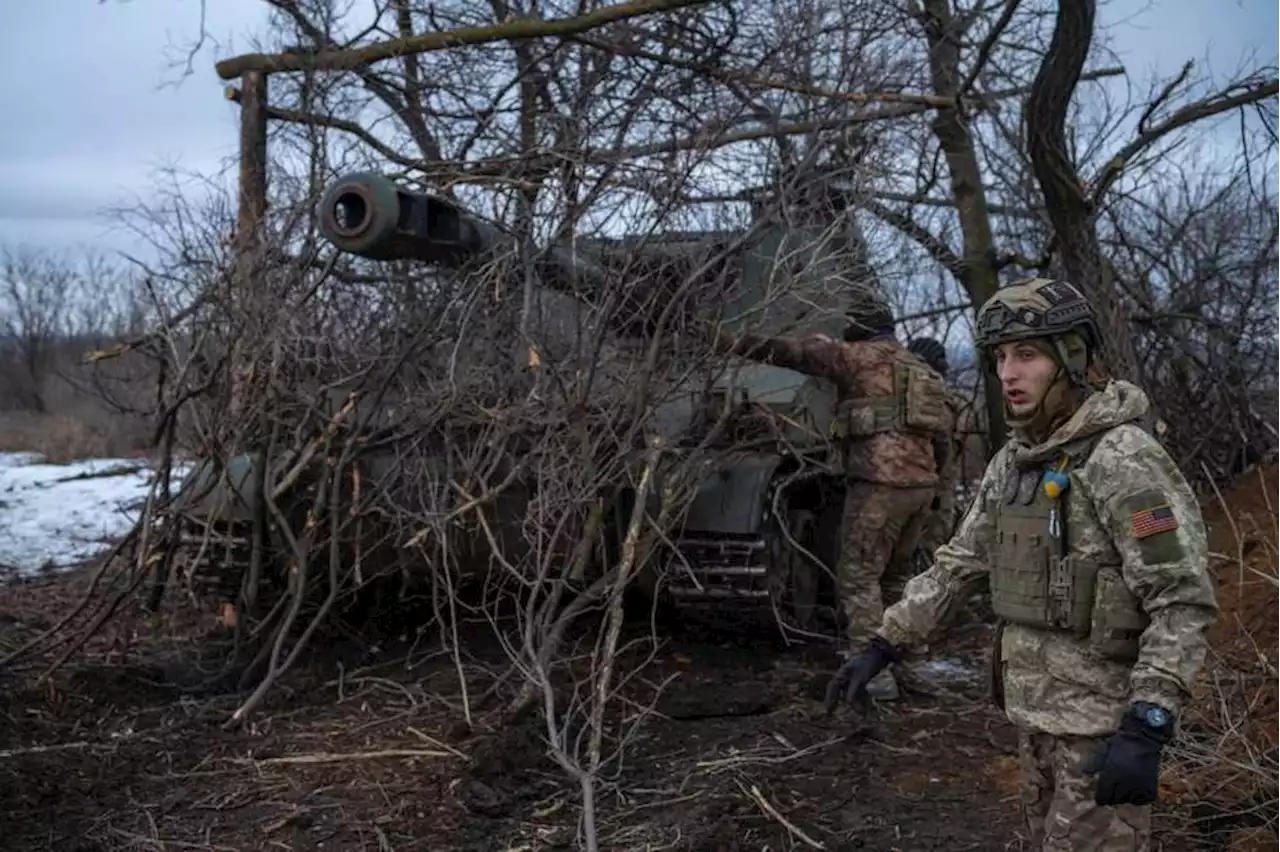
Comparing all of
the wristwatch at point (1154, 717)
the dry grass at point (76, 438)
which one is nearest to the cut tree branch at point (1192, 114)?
the wristwatch at point (1154, 717)

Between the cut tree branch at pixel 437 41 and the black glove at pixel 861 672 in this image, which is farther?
the cut tree branch at pixel 437 41

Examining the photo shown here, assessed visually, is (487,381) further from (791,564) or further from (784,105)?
(784,105)

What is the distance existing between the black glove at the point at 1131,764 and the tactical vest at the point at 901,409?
365cm

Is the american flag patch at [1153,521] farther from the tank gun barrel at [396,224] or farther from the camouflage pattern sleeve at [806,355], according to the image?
the camouflage pattern sleeve at [806,355]

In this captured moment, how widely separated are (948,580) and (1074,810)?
62 centimetres

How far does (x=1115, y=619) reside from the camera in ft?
9.49

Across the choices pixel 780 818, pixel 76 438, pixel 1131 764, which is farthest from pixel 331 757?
pixel 76 438

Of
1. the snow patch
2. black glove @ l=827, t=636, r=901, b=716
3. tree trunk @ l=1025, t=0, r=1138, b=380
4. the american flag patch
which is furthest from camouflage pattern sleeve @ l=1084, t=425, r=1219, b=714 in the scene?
the snow patch

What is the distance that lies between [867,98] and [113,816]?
16.0 feet

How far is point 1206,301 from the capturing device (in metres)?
8.95

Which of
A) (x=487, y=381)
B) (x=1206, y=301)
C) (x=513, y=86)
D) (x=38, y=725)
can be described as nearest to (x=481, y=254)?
(x=487, y=381)

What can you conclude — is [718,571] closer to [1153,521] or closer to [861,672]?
[861,672]

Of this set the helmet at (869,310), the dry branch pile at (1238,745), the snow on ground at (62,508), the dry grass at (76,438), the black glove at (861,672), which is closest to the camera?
the black glove at (861,672)

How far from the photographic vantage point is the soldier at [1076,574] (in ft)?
9.02
